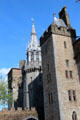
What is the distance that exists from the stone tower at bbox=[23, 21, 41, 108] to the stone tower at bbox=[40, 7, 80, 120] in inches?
448

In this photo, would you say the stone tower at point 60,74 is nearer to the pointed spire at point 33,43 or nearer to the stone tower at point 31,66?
the stone tower at point 31,66

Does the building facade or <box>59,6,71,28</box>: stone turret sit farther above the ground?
<box>59,6,71,28</box>: stone turret

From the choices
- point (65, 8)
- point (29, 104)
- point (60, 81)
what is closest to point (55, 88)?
point (60, 81)

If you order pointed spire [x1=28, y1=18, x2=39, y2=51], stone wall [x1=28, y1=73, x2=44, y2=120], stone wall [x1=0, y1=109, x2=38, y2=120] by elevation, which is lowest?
stone wall [x1=0, y1=109, x2=38, y2=120]

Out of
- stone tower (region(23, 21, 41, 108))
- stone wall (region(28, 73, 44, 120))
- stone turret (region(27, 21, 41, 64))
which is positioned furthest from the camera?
stone turret (region(27, 21, 41, 64))

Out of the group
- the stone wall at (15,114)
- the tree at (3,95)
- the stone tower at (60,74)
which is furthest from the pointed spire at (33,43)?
the stone wall at (15,114)

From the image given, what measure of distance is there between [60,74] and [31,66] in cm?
1757

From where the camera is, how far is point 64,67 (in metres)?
29.0

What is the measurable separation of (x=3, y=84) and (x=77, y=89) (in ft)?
48.8

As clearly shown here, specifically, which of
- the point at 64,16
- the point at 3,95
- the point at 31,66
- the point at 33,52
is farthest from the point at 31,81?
the point at 64,16

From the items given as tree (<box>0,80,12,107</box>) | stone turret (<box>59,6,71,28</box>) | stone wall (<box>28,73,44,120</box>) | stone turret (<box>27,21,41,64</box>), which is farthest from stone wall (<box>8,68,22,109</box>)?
stone turret (<box>59,6,71,28</box>)

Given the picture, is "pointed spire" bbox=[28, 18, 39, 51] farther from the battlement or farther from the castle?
the battlement

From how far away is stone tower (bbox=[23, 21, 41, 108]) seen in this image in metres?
42.7

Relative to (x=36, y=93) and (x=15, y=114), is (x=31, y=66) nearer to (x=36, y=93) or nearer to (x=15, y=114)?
(x=36, y=93)
